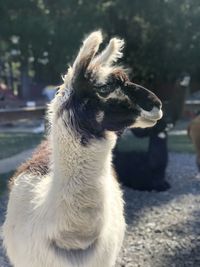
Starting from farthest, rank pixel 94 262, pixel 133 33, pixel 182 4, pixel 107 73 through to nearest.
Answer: pixel 182 4 → pixel 133 33 → pixel 94 262 → pixel 107 73

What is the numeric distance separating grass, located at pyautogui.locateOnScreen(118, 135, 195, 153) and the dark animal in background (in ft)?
1.25

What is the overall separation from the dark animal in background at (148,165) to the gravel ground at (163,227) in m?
0.16

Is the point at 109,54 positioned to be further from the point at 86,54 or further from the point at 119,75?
the point at 86,54

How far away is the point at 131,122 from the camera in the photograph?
Result: 124 inches

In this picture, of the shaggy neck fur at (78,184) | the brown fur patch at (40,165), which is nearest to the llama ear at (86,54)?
the shaggy neck fur at (78,184)

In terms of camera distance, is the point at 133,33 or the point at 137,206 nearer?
the point at 137,206

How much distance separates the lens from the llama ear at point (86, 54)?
2.93 metres

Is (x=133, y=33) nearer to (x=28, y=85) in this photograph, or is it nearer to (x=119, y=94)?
(x=119, y=94)

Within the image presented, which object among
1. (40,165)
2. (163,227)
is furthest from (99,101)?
(163,227)

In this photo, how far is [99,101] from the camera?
10.0 ft

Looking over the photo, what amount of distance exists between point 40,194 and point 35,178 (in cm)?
33

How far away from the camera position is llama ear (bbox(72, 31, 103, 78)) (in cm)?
293

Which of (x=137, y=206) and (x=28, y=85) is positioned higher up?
(x=137, y=206)

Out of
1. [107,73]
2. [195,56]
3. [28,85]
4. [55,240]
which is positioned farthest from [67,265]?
[28,85]
